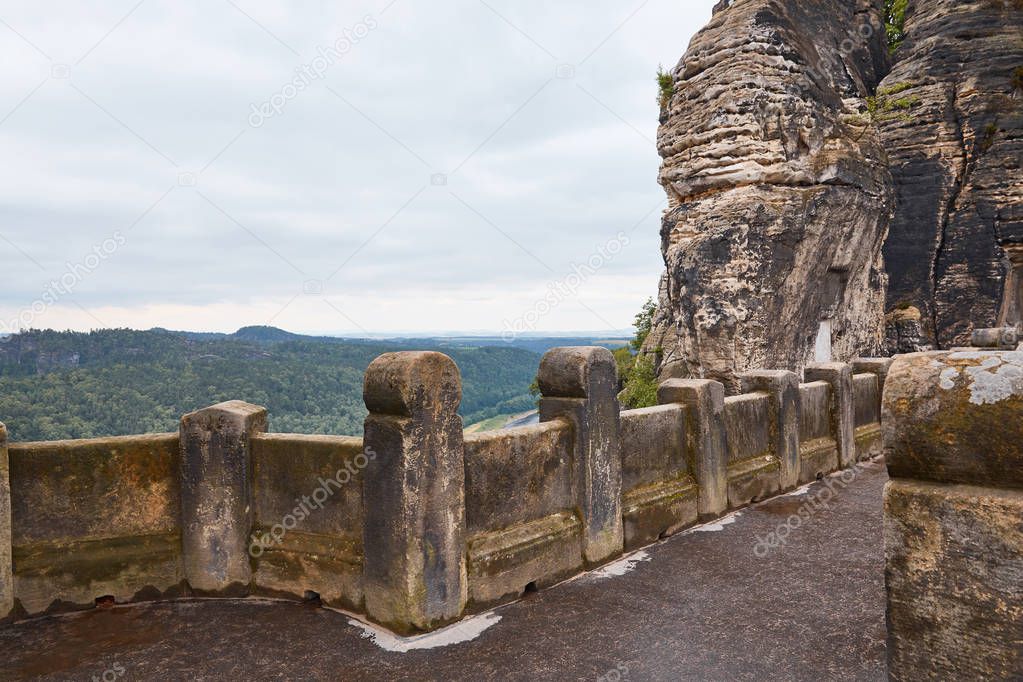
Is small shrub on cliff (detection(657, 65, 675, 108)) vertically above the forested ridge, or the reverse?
small shrub on cliff (detection(657, 65, 675, 108))

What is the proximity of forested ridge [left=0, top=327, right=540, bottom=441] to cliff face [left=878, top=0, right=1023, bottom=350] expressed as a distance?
1511 centimetres

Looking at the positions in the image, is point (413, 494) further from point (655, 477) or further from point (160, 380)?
point (160, 380)

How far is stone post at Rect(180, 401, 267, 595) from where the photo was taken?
4.47 meters

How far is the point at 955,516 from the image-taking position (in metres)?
1.99

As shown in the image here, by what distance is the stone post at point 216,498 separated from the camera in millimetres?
4473

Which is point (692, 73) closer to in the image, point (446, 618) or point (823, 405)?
point (823, 405)

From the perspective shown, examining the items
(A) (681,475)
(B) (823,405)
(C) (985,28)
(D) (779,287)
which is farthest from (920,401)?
(C) (985,28)

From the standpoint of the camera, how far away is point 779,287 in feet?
48.0

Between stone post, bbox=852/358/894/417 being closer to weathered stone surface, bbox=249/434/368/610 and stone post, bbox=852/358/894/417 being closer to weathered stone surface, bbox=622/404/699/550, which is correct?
weathered stone surface, bbox=622/404/699/550

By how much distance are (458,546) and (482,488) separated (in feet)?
1.41

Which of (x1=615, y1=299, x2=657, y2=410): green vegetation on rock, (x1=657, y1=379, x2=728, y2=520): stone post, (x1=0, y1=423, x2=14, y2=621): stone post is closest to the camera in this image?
(x1=0, y1=423, x2=14, y2=621): stone post

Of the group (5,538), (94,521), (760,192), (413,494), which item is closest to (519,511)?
(413,494)

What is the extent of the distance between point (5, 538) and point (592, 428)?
3936 millimetres

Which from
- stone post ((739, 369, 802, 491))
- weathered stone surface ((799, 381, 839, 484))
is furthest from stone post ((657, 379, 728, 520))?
weathered stone surface ((799, 381, 839, 484))
